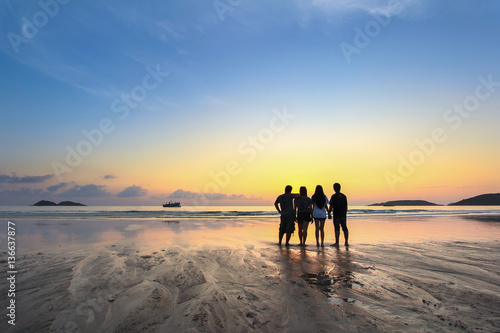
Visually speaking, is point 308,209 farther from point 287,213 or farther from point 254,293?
point 254,293

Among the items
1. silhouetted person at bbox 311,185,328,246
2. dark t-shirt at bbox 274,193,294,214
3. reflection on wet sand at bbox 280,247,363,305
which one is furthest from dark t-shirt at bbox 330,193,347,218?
reflection on wet sand at bbox 280,247,363,305

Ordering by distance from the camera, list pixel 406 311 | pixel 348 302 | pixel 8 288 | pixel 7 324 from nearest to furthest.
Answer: pixel 7 324, pixel 406 311, pixel 348 302, pixel 8 288

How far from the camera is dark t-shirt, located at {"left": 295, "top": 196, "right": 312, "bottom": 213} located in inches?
425

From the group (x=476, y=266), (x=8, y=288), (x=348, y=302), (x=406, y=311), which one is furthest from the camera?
(x=476, y=266)

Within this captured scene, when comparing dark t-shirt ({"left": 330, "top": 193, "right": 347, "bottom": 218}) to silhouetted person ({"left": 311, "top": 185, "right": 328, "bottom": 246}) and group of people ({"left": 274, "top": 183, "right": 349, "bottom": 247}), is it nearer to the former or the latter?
group of people ({"left": 274, "top": 183, "right": 349, "bottom": 247})

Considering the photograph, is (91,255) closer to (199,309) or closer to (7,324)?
(7,324)

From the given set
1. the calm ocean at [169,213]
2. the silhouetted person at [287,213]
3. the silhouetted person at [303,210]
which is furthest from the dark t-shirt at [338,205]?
the calm ocean at [169,213]

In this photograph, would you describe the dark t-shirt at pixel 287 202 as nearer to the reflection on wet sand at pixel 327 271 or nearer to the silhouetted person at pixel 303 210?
the silhouetted person at pixel 303 210

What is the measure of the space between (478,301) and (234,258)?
5151mm

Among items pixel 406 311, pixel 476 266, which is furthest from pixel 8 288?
pixel 476 266

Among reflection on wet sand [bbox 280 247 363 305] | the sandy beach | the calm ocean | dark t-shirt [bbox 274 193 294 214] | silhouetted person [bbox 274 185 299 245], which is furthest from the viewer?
the calm ocean

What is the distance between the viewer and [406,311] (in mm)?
3752

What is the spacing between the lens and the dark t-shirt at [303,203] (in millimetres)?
10789

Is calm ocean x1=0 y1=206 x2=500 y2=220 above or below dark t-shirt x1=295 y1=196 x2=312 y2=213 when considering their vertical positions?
below
